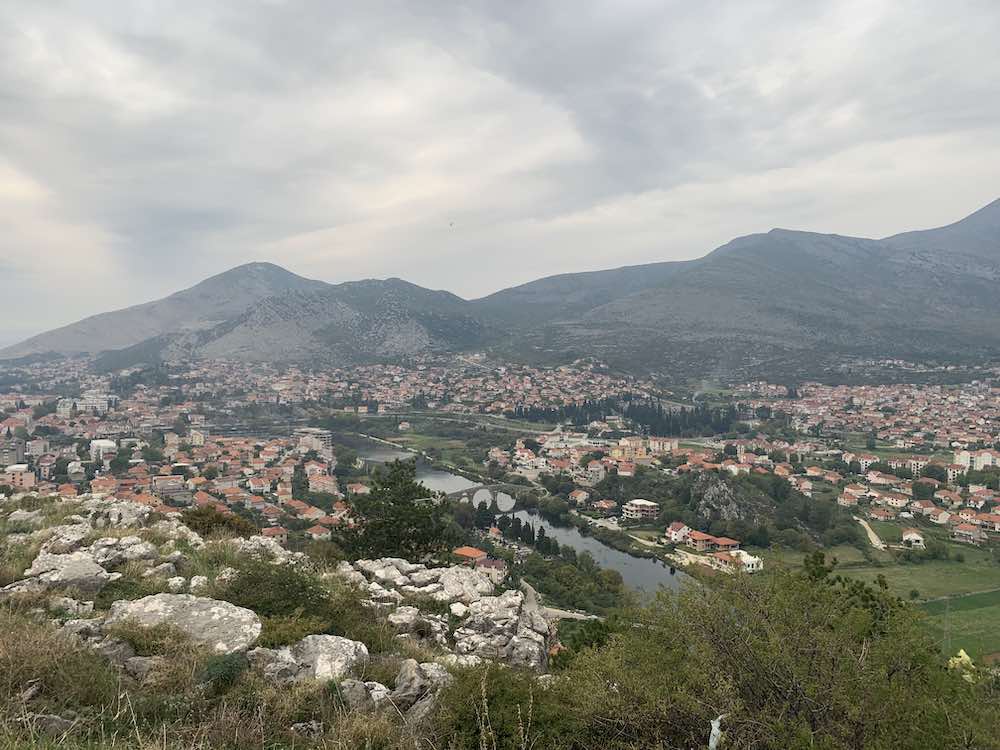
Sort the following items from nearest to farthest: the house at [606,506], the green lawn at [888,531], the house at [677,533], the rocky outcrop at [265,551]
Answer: the rocky outcrop at [265,551]
the green lawn at [888,531]
the house at [677,533]
the house at [606,506]

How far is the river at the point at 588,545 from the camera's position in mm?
24641

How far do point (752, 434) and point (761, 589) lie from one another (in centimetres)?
6011

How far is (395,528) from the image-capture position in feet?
33.2

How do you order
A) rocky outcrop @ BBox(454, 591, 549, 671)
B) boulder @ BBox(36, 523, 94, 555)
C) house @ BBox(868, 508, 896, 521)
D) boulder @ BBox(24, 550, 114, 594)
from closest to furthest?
boulder @ BBox(24, 550, 114, 594), rocky outcrop @ BBox(454, 591, 549, 671), boulder @ BBox(36, 523, 94, 555), house @ BBox(868, 508, 896, 521)

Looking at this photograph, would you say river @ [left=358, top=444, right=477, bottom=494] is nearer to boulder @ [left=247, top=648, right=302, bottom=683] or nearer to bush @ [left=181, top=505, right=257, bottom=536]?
bush @ [left=181, top=505, right=257, bottom=536]

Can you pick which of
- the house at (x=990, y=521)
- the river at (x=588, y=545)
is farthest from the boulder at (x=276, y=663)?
the house at (x=990, y=521)

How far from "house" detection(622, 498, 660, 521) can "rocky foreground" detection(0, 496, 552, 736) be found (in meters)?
30.1

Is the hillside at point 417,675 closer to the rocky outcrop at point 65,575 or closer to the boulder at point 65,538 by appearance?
the rocky outcrop at point 65,575

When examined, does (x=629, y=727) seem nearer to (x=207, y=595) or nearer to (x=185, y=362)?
(x=207, y=595)

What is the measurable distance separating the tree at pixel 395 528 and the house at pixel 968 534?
3272 cm

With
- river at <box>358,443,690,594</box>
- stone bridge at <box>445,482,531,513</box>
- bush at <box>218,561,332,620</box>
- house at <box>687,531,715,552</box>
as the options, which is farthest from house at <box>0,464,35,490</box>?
house at <box>687,531,715,552</box>

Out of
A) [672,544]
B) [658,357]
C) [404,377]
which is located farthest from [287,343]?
[672,544]

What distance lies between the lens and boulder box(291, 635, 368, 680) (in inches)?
138

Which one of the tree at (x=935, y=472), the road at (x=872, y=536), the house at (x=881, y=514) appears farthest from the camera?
the tree at (x=935, y=472)
